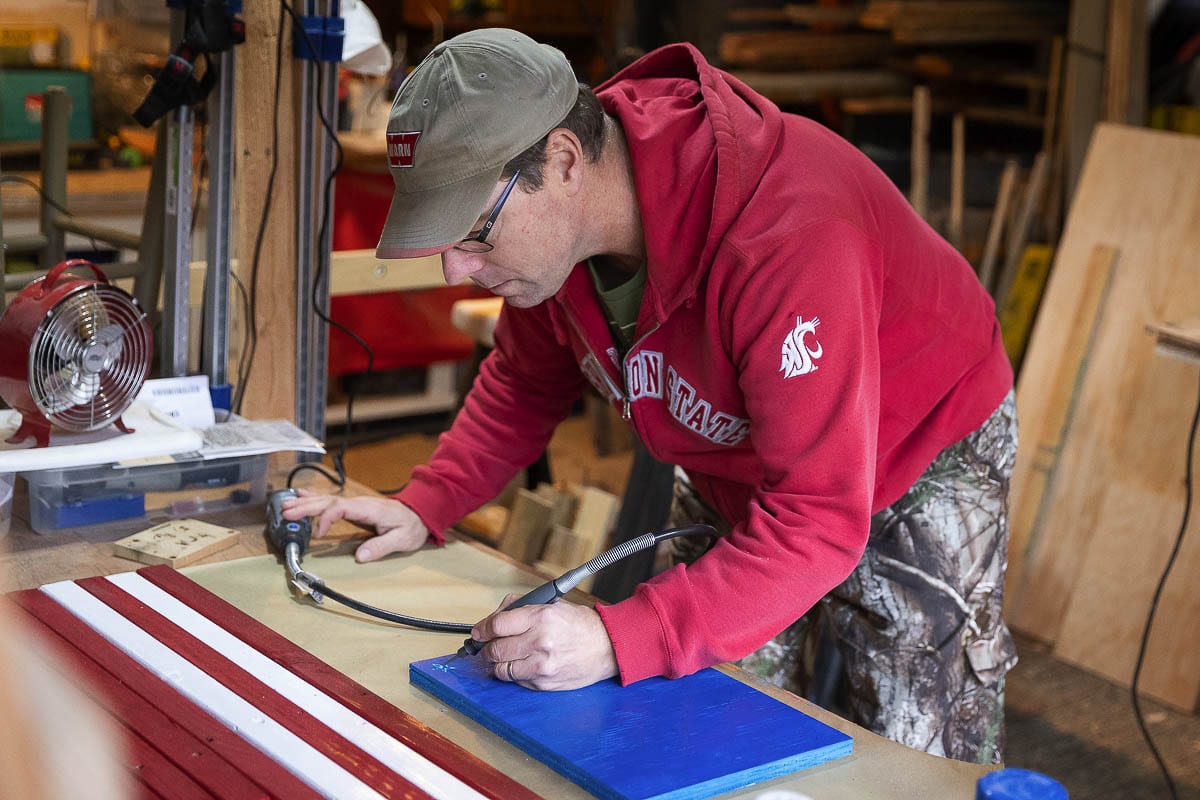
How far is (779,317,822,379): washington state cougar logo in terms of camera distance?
144cm

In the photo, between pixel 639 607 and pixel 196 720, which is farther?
pixel 639 607

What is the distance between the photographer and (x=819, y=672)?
2377mm

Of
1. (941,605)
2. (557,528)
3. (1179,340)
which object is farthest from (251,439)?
(1179,340)

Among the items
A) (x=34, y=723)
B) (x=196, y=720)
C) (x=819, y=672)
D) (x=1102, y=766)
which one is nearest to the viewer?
(x=34, y=723)

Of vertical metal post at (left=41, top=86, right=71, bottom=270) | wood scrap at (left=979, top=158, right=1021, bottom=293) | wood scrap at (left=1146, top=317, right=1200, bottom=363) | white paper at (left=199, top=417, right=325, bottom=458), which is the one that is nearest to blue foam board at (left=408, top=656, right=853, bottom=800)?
white paper at (left=199, top=417, right=325, bottom=458)

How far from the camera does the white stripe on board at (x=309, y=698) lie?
49.9 inches

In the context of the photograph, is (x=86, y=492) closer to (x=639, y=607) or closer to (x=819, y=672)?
(x=639, y=607)

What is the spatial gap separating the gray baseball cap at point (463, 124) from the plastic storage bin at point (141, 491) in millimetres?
664

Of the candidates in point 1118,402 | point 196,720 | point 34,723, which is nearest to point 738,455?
point 196,720

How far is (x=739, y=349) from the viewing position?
152 cm

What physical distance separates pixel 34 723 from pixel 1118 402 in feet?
11.9

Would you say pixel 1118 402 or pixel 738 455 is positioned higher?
pixel 738 455

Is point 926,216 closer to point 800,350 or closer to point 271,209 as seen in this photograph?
point 271,209

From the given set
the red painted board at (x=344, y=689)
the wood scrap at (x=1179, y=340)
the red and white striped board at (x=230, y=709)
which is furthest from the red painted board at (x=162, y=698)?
the wood scrap at (x=1179, y=340)
